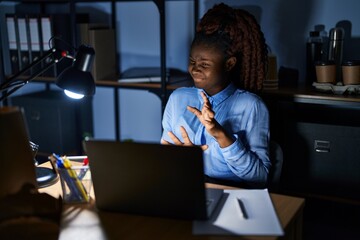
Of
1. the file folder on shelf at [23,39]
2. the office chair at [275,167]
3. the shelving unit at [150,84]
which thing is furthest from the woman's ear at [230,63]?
the file folder on shelf at [23,39]

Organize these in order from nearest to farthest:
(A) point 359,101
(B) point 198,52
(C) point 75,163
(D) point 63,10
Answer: (C) point 75,163
(B) point 198,52
(A) point 359,101
(D) point 63,10

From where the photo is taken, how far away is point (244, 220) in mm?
1148

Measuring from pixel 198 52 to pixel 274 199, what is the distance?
674 mm

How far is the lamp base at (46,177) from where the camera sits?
4.62 feet

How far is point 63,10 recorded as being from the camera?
302 cm

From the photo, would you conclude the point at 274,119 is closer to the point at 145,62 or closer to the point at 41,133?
the point at 145,62

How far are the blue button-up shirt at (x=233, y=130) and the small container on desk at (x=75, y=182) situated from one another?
0.48 meters

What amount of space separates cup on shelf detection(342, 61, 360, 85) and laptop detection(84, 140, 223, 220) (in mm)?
1162

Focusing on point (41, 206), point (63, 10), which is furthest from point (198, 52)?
point (63, 10)

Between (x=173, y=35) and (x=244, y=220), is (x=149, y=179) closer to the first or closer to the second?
(x=244, y=220)

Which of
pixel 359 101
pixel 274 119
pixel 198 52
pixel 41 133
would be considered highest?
pixel 198 52

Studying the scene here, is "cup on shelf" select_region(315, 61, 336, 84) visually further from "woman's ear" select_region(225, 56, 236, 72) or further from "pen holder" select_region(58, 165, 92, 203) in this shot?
"pen holder" select_region(58, 165, 92, 203)

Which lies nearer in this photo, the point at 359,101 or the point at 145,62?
the point at 359,101

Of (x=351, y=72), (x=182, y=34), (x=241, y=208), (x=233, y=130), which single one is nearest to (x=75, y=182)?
(x=241, y=208)
